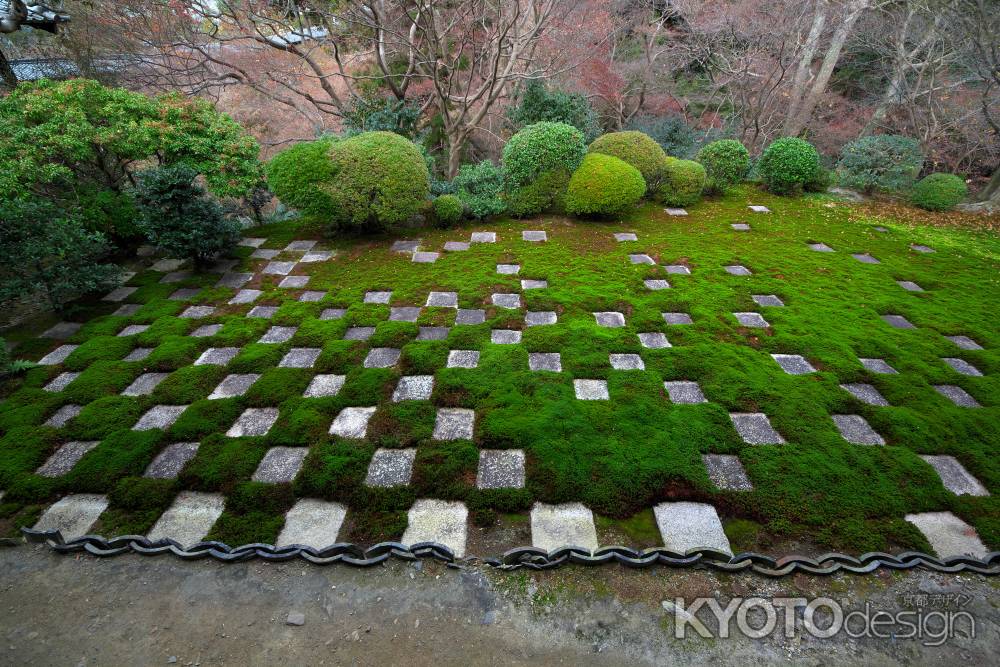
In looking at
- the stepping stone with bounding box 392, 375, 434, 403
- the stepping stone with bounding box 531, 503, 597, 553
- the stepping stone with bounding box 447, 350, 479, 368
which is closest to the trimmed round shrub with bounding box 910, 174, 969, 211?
the stepping stone with bounding box 447, 350, 479, 368

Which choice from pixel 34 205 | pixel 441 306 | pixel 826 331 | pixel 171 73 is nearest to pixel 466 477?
pixel 441 306

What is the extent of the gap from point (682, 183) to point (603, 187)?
5.99ft

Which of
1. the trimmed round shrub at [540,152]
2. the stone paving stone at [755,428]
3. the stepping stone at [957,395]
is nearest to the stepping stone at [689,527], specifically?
the stone paving stone at [755,428]

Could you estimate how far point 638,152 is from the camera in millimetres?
8102

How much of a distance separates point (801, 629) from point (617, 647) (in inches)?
35.3

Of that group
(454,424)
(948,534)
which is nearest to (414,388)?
(454,424)

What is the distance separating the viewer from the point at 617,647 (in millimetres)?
2176

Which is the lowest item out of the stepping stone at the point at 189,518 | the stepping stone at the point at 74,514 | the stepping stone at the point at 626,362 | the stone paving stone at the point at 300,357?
the stepping stone at the point at 189,518

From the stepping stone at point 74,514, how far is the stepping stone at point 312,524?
1236 millimetres

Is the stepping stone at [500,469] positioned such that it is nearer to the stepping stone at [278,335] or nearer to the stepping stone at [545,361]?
the stepping stone at [545,361]

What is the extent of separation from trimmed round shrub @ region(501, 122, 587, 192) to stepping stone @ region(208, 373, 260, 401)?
16.7ft

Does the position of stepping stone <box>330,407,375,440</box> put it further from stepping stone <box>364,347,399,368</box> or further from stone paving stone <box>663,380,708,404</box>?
stone paving stone <box>663,380,708,404</box>

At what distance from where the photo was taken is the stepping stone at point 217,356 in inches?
172

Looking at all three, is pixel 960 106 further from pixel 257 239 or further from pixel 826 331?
pixel 257 239
